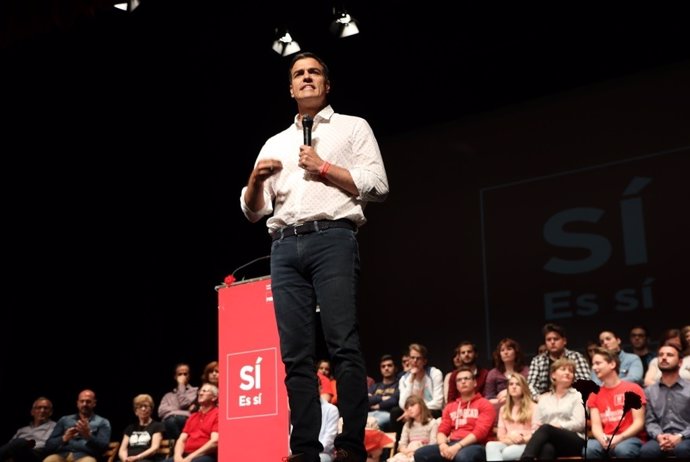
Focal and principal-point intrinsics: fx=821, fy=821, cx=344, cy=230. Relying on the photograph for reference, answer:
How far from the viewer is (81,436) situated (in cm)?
673

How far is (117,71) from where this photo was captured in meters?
7.16

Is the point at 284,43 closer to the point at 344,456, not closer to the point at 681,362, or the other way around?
the point at 681,362

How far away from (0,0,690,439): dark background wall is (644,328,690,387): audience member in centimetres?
48

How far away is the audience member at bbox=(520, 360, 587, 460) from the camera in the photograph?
4.66 metres

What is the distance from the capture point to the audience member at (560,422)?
4656 mm

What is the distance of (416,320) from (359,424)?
5.94 m

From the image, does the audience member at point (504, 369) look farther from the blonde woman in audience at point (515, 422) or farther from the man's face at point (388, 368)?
the man's face at point (388, 368)

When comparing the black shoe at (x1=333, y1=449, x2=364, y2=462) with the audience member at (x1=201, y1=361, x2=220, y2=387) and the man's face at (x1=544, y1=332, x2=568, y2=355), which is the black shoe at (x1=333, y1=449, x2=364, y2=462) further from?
the audience member at (x1=201, y1=361, x2=220, y2=387)

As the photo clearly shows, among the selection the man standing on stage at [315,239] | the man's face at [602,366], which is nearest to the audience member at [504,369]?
the man's face at [602,366]

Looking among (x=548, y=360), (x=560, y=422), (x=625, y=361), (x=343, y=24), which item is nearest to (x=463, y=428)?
(x=560, y=422)

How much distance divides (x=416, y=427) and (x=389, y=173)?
3.28 meters

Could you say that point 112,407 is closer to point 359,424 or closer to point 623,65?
point 623,65

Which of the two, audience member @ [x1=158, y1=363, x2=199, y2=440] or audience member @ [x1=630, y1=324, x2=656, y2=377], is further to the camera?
audience member @ [x1=158, y1=363, x2=199, y2=440]

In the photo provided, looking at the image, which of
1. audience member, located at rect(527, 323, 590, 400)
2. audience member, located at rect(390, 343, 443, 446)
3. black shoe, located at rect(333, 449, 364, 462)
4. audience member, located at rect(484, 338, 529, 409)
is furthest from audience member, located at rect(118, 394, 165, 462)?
black shoe, located at rect(333, 449, 364, 462)
